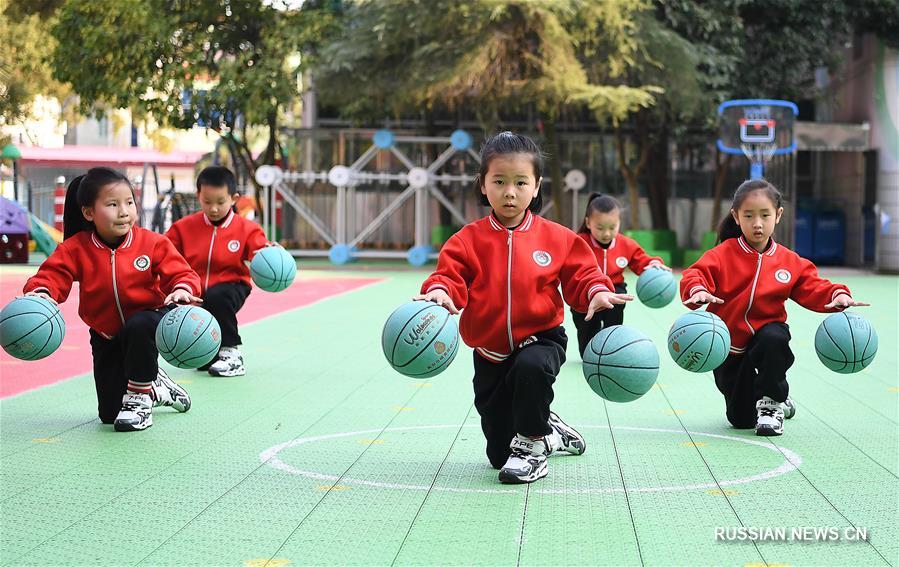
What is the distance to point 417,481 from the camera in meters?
4.94

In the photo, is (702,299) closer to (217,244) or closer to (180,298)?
(180,298)

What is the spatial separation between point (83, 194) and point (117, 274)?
437 mm

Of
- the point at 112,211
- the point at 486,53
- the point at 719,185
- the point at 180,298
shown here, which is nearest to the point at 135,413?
the point at 180,298

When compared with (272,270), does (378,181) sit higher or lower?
higher

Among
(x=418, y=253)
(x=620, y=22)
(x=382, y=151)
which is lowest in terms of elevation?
(x=418, y=253)

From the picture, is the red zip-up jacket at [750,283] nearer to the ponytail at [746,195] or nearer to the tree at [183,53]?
the ponytail at [746,195]

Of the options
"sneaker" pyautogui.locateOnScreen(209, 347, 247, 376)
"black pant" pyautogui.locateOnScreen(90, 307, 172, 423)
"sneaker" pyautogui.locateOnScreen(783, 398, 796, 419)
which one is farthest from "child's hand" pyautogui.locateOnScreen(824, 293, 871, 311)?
"sneaker" pyautogui.locateOnScreen(209, 347, 247, 376)

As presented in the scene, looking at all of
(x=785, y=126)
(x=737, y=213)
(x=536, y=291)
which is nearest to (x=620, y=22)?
(x=785, y=126)

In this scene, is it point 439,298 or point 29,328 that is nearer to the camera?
point 439,298

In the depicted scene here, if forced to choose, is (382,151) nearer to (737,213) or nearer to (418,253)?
(418,253)

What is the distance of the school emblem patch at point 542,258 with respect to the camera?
508 centimetres

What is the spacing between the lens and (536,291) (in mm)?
5059

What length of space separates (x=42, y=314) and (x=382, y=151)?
68.6ft

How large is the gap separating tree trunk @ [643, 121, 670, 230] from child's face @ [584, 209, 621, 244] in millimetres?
17530
